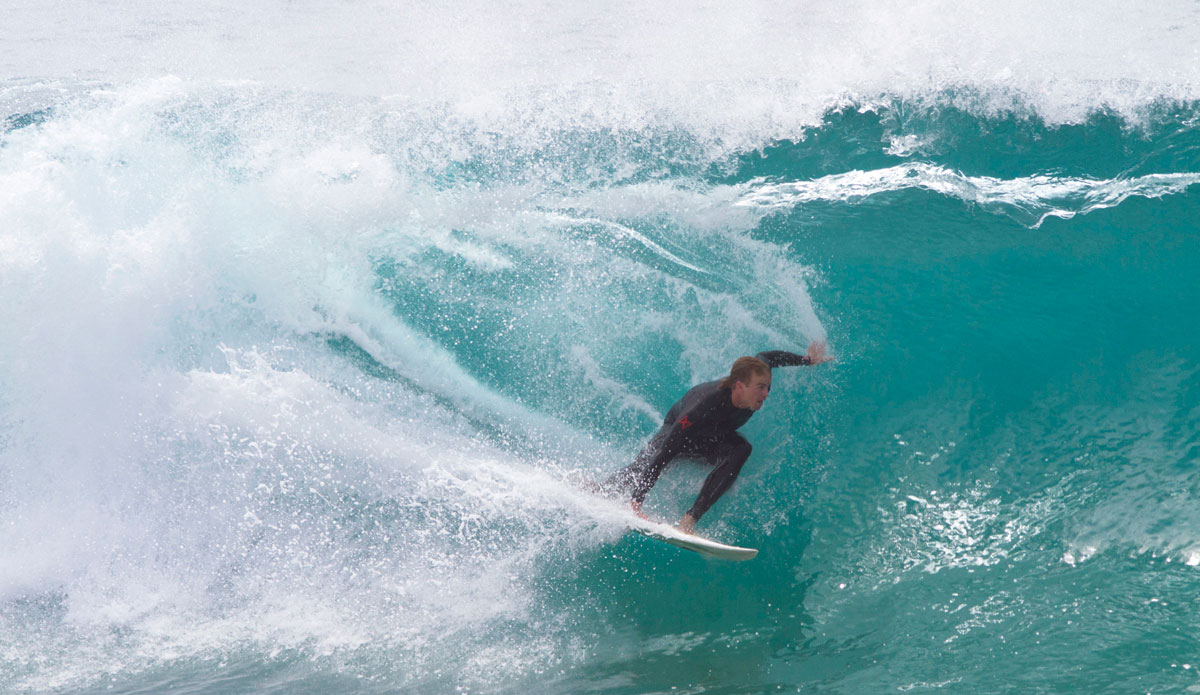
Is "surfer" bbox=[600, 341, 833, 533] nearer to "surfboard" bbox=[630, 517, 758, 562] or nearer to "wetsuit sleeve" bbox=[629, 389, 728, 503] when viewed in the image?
"wetsuit sleeve" bbox=[629, 389, 728, 503]

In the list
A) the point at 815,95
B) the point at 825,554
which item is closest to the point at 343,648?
the point at 825,554

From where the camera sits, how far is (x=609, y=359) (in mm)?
5031

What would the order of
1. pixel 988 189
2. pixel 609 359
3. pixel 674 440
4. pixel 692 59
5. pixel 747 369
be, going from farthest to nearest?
pixel 692 59, pixel 988 189, pixel 609 359, pixel 674 440, pixel 747 369

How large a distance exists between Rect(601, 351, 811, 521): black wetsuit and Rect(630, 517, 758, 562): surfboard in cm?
20

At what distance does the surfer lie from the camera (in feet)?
12.8

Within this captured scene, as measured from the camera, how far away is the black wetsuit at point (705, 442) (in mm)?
4016

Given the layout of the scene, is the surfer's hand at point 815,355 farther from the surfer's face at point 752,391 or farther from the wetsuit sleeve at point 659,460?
the wetsuit sleeve at point 659,460

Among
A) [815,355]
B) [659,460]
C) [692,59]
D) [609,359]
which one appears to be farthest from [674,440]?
[692,59]

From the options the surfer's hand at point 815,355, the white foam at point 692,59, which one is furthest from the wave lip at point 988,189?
the surfer's hand at point 815,355

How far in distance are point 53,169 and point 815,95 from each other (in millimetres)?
5410

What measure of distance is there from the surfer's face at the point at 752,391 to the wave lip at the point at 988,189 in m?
1.89

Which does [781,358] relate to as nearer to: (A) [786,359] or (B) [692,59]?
(A) [786,359]

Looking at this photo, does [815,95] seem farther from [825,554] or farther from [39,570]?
[39,570]

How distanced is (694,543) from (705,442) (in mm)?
620
